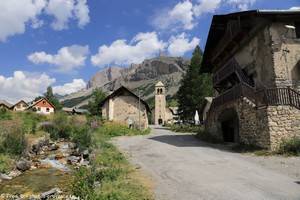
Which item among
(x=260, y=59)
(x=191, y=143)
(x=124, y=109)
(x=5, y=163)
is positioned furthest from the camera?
(x=124, y=109)

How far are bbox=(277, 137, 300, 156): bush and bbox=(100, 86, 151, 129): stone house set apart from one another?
28.8m

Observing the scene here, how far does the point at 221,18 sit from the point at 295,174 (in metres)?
16.9

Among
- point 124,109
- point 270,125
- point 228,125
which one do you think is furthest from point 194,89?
point 270,125

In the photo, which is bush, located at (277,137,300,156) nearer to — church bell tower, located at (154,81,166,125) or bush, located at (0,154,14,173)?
bush, located at (0,154,14,173)

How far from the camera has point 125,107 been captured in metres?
43.6

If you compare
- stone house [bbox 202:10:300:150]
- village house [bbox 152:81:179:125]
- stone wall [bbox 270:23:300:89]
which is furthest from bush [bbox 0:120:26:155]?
village house [bbox 152:81:179:125]

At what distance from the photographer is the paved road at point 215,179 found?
8445 mm

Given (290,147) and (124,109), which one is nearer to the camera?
(290,147)

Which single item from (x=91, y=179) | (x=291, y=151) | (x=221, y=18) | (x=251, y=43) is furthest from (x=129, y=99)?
(x=91, y=179)

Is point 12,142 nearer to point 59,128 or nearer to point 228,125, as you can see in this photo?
point 59,128

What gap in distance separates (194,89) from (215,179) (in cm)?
4441

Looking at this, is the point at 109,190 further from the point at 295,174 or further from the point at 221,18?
the point at 221,18

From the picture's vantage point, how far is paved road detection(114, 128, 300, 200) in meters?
8.45

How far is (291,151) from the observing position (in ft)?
49.5
